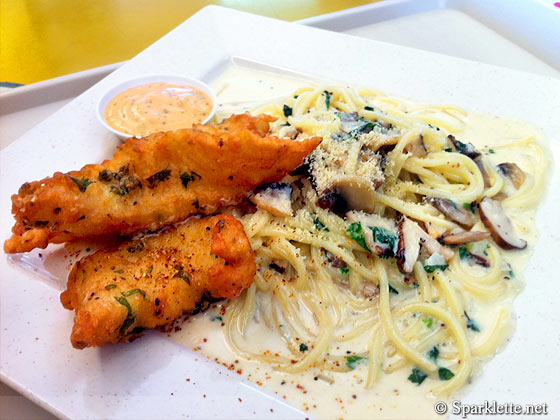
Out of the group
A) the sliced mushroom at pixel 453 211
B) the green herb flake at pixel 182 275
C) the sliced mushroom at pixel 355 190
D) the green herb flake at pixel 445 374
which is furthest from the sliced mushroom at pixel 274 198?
the green herb flake at pixel 445 374

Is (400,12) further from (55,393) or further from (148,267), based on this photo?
(55,393)

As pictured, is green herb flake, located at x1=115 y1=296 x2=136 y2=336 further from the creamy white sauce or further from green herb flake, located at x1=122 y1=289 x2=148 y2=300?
the creamy white sauce

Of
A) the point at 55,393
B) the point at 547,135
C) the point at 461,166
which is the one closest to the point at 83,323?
the point at 55,393

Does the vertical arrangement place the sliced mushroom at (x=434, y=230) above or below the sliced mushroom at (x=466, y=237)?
below

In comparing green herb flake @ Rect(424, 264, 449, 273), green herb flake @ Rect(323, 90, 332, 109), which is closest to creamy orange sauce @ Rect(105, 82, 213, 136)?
green herb flake @ Rect(323, 90, 332, 109)

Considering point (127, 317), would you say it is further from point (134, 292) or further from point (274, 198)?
point (274, 198)

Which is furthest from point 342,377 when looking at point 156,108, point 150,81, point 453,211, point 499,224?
point 150,81

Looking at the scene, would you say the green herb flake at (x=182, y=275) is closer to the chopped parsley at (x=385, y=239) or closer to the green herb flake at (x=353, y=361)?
the green herb flake at (x=353, y=361)
